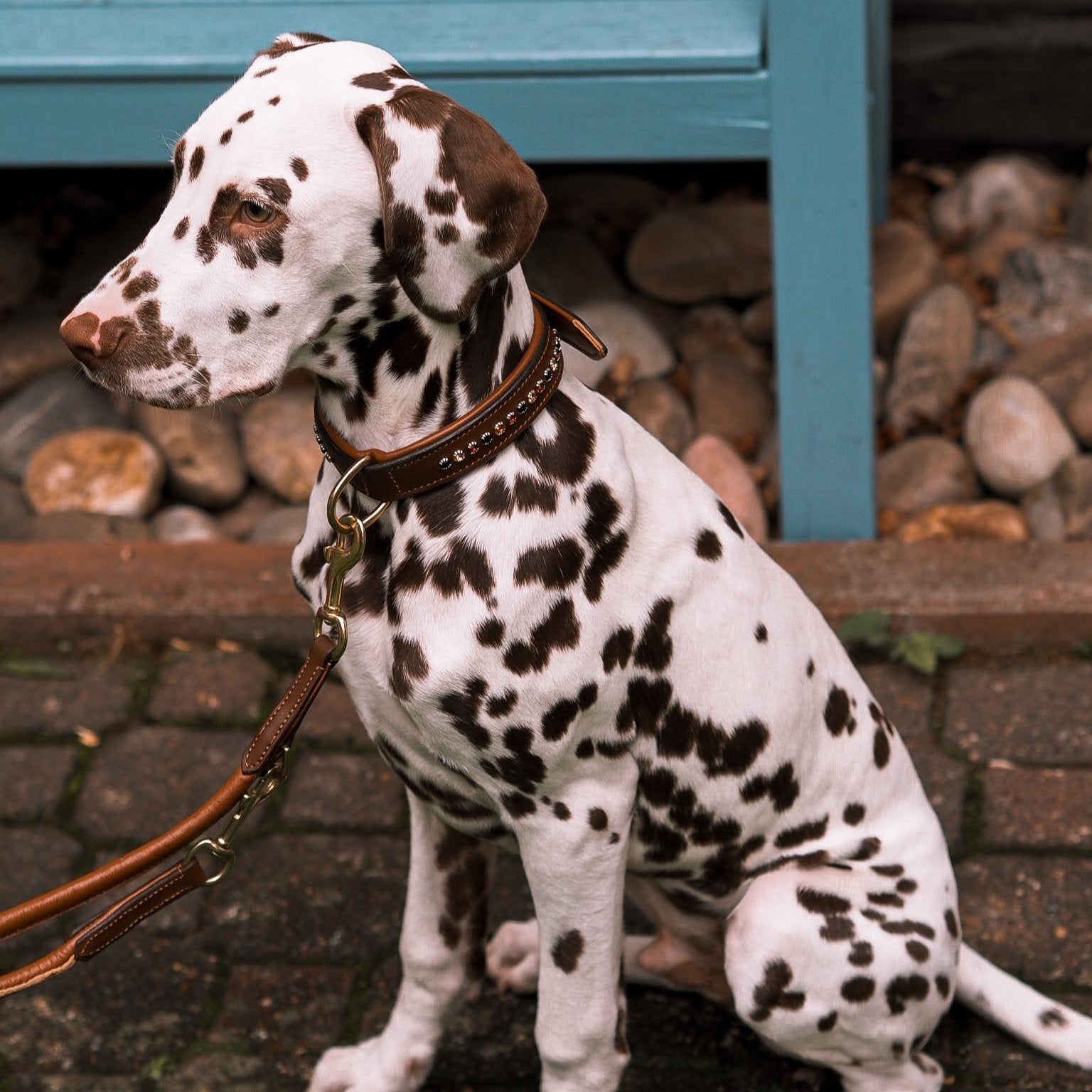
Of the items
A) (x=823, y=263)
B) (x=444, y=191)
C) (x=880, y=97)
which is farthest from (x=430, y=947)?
(x=880, y=97)

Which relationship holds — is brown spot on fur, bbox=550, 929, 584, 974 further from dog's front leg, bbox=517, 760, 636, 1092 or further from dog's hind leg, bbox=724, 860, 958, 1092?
dog's hind leg, bbox=724, 860, 958, 1092

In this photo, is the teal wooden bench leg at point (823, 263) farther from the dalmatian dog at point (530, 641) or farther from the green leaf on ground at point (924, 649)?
the dalmatian dog at point (530, 641)

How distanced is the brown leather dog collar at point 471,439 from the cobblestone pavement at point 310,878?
1.39 meters

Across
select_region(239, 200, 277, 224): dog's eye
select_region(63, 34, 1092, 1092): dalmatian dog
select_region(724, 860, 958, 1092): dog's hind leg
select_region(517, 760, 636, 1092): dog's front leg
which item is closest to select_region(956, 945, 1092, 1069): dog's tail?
select_region(63, 34, 1092, 1092): dalmatian dog

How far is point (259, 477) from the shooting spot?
5125mm

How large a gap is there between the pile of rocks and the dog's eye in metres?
2.66

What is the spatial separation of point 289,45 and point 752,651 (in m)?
1.23

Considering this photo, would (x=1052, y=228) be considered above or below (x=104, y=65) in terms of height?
below

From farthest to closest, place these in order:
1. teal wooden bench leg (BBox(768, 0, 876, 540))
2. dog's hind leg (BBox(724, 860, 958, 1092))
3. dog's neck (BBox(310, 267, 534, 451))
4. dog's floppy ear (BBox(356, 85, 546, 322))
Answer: teal wooden bench leg (BBox(768, 0, 876, 540)) < dog's hind leg (BBox(724, 860, 958, 1092)) < dog's neck (BBox(310, 267, 534, 451)) < dog's floppy ear (BBox(356, 85, 546, 322))

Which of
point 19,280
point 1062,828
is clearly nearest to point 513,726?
point 1062,828

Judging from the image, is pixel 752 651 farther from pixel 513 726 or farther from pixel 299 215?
pixel 299 215

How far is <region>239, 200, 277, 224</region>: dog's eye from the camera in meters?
2.18

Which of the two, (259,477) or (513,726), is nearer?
(513,726)

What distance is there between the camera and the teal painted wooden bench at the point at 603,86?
4.11 meters
